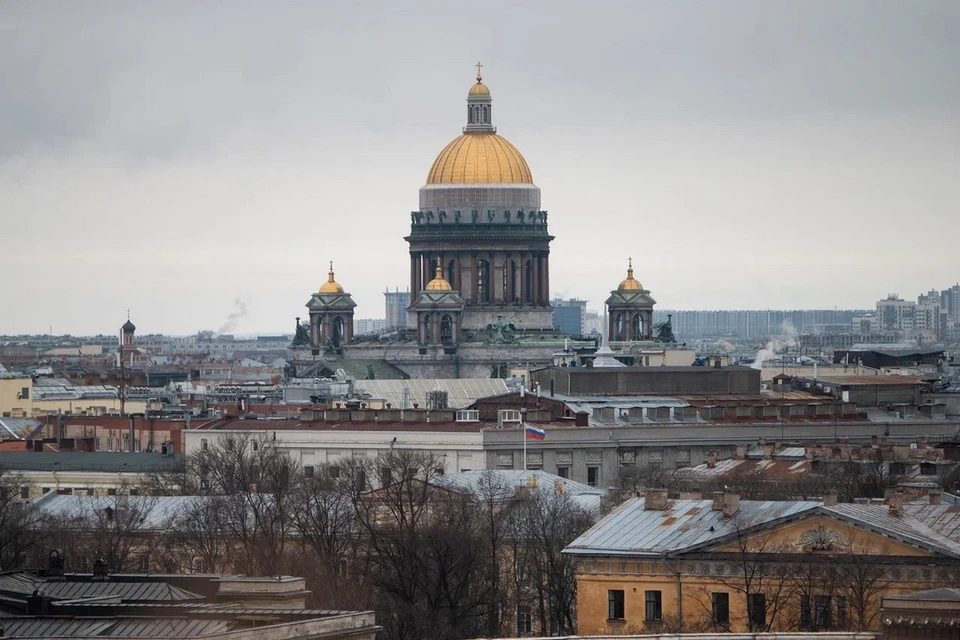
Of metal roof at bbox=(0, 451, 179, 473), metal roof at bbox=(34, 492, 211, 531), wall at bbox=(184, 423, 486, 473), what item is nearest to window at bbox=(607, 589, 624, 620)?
metal roof at bbox=(34, 492, 211, 531)

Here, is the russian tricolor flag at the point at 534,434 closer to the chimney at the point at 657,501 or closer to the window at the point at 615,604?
the chimney at the point at 657,501

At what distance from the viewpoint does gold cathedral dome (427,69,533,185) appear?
179 meters

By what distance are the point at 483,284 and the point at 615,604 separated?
120078 mm

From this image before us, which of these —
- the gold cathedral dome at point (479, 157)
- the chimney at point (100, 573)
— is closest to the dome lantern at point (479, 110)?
the gold cathedral dome at point (479, 157)

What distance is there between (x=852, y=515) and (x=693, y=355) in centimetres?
9637

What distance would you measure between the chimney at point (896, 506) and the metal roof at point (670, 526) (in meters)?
1.28

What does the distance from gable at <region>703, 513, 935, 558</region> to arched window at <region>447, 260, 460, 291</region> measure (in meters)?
120

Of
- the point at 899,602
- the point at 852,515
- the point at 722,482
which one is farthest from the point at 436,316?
the point at 899,602

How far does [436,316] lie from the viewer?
172 metres

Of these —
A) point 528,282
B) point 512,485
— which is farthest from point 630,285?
point 512,485

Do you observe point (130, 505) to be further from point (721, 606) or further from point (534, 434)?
point (721, 606)

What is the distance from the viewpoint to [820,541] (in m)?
59.0

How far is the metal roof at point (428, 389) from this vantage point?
134000 mm

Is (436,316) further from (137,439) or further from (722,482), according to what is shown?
(722,482)
